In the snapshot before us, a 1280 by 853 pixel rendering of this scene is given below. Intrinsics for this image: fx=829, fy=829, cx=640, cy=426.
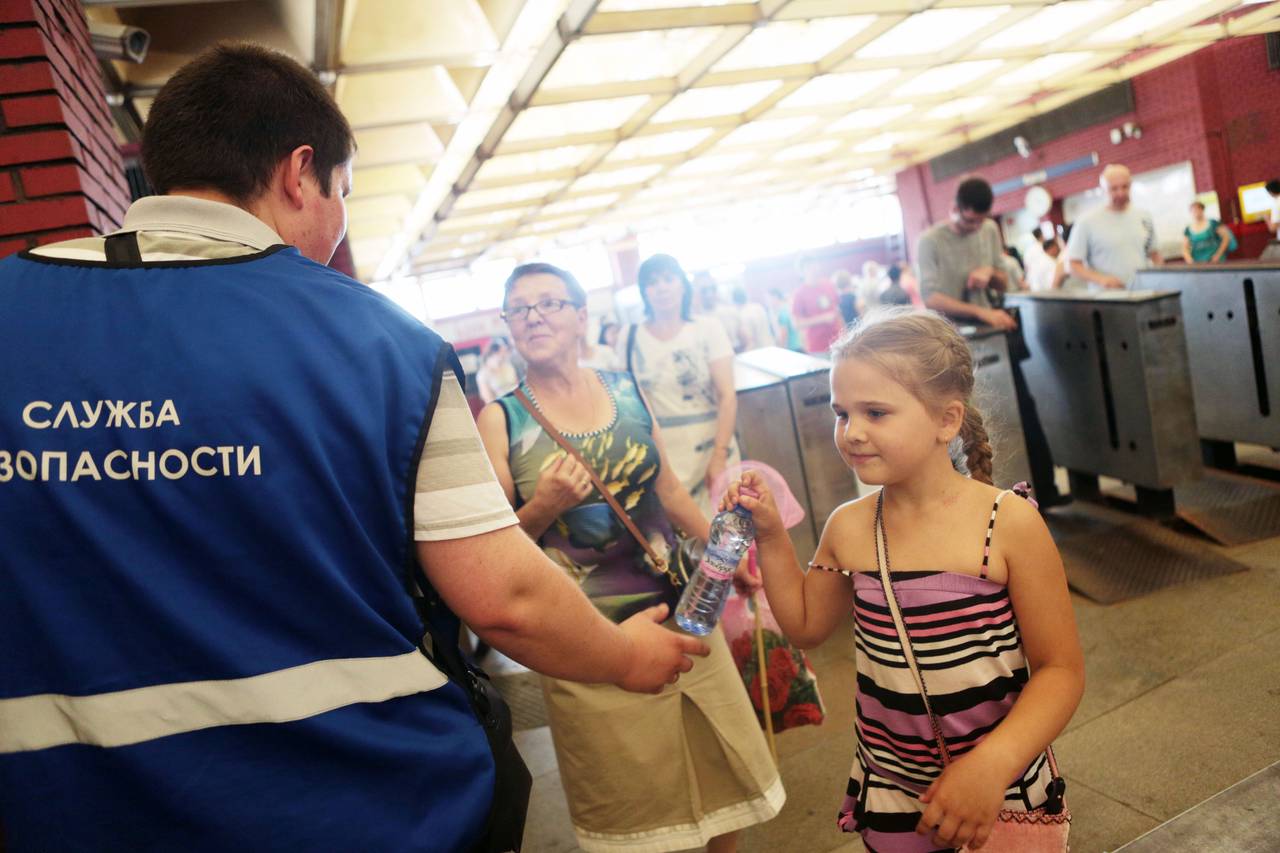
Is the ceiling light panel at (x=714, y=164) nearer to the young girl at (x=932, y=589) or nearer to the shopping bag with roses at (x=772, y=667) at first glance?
the shopping bag with roses at (x=772, y=667)

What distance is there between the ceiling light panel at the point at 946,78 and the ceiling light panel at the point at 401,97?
658 cm

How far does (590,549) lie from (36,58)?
7.75 feet

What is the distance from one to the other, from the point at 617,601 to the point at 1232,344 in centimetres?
527

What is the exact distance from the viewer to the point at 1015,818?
1558mm

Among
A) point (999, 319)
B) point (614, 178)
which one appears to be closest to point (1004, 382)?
point (999, 319)

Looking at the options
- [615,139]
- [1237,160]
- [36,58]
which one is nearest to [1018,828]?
[36,58]

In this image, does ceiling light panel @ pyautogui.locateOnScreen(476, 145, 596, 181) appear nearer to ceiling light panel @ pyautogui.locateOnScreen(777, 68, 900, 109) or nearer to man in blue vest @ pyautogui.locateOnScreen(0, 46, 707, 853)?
ceiling light panel @ pyautogui.locateOnScreen(777, 68, 900, 109)

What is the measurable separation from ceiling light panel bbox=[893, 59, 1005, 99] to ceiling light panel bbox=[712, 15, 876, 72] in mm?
2499

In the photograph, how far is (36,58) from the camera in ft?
8.68

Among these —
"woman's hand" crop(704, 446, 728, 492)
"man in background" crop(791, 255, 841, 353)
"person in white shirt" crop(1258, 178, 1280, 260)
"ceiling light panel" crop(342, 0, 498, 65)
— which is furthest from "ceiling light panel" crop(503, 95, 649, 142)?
"person in white shirt" crop(1258, 178, 1280, 260)

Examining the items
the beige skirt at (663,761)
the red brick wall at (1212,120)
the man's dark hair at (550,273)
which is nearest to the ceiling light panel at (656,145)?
the red brick wall at (1212,120)

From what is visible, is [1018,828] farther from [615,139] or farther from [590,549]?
[615,139]

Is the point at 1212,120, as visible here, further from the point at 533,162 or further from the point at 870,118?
the point at 533,162

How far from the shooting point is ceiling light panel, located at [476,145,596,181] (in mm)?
11617
